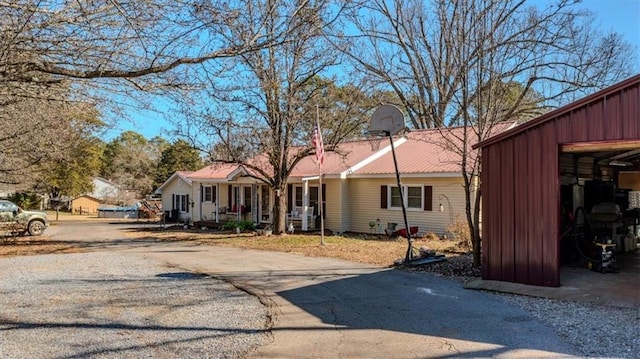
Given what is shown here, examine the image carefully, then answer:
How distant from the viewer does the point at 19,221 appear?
20.8 m

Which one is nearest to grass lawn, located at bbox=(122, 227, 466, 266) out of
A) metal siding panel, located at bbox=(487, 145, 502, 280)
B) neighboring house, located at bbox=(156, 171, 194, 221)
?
metal siding panel, located at bbox=(487, 145, 502, 280)

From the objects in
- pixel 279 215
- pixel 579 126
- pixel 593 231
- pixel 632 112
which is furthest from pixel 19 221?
pixel 632 112

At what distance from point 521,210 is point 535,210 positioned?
0.73 feet

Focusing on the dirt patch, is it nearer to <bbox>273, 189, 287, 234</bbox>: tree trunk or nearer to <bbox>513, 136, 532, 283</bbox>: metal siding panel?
<bbox>273, 189, 287, 234</bbox>: tree trunk

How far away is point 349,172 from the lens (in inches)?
784

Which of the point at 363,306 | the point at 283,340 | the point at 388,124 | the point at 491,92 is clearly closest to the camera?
the point at 283,340

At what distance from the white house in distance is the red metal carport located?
24.5 ft

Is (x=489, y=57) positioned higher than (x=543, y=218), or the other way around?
(x=489, y=57)

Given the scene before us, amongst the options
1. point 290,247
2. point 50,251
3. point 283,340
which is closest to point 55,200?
point 50,251

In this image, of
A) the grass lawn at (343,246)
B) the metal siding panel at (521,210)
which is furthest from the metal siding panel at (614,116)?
the grass lawn at (343,246)

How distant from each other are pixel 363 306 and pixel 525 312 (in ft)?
6.85

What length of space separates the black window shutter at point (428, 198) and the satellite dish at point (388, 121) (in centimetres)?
783

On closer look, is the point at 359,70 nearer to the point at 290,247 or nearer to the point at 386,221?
the point at 386,221

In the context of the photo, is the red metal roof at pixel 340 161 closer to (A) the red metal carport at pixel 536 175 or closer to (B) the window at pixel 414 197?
(B) the window at pixel 414 197
